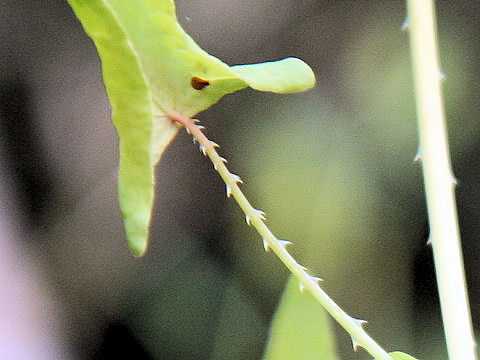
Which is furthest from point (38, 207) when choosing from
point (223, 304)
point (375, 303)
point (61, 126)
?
point (375, 303)

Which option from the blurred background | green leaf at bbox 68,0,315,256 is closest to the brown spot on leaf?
green leaf at bbox 68,0,315,256

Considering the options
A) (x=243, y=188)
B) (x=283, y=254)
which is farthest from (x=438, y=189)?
(x=243, y=188)

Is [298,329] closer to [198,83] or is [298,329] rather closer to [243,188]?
[198,83]

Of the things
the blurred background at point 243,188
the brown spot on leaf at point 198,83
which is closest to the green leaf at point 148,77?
the brown spot on leaf at point 198,83

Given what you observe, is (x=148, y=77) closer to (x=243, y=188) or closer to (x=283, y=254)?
(x=283, y=254)

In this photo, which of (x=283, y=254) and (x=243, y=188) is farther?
(x=243, y=188)

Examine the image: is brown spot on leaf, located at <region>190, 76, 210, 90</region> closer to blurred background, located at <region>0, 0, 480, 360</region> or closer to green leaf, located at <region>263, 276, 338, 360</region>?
green leaf, located at <region>263, 276, 338, 360</region>
